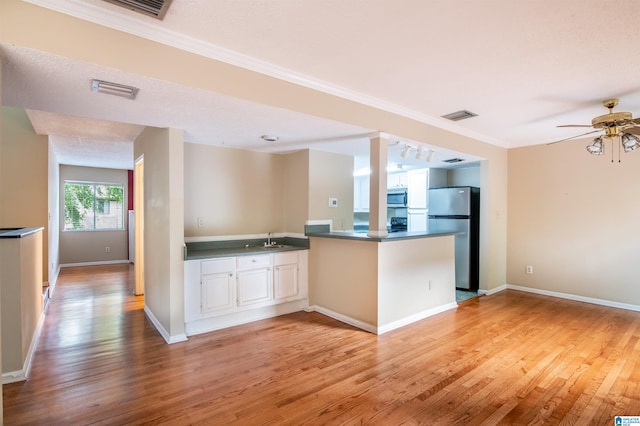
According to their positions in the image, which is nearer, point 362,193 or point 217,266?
point 217,266

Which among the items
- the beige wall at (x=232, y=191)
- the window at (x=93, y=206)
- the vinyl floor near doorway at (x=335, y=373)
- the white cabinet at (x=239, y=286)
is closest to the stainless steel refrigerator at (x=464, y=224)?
the vinyl floor near doorway at (x=335, y=373)

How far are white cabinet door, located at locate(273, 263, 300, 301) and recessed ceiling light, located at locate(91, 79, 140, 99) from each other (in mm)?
2436

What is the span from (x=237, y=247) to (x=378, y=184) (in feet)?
6.66

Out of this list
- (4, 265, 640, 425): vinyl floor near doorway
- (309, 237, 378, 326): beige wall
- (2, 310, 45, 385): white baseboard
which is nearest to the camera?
(4, 265, 640, 425): vinyl floor near doorway

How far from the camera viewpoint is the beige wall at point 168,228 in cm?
317

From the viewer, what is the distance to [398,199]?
6.45 m

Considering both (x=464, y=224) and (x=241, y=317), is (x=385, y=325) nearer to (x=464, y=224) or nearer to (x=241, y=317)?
(x=241, y=317)

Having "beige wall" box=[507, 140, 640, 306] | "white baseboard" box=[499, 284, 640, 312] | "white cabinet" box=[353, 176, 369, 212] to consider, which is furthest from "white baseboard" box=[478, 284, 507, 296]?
"white cabinet" box=[353, 176, 369, 212]

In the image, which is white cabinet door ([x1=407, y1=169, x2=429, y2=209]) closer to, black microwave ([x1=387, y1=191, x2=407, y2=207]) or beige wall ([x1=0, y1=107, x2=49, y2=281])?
black microwave ([x1=387, y1=191, x2=407, y2=207])

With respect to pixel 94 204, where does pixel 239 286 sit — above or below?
below

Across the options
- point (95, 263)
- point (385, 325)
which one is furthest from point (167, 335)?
point (95, 263)

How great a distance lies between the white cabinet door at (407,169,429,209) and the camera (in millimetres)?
6012

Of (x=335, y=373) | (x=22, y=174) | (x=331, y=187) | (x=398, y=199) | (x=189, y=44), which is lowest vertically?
(x=335, y=373)

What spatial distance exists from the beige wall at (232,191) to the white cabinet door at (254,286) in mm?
745
